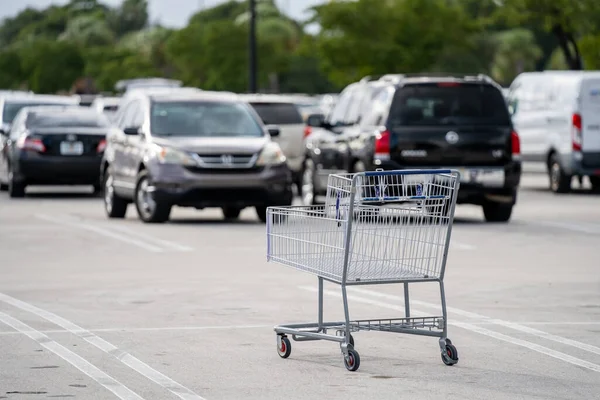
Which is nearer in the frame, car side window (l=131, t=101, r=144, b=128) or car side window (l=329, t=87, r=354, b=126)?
car side window (l=131, t=101, r=144, b=128)

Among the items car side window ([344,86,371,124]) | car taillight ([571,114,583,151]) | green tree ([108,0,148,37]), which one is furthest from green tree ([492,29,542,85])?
car side window ([344,86,371,124])

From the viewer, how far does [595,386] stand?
26.7ft

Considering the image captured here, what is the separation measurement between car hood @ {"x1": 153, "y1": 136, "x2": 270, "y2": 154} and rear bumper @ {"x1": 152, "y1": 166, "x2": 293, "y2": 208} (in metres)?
0.26

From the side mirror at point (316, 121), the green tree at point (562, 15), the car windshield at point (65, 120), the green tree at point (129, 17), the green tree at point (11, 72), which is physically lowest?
the car windshield at point (65, 120)

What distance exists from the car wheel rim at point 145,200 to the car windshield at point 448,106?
3.00m

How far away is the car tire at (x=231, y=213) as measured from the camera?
21.4m

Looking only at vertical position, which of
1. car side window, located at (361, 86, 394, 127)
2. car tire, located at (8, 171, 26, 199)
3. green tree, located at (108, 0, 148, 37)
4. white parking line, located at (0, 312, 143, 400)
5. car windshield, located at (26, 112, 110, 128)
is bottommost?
car tire, located at (8, 171, 26, 199)

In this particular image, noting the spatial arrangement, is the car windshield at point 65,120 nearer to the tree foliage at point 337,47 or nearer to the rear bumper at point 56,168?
the rear bumper at point 56,168

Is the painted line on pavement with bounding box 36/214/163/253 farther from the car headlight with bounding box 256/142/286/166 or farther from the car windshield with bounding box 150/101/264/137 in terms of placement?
the car headlight with bounding box 256/142/286/166

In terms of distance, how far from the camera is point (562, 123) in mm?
26875

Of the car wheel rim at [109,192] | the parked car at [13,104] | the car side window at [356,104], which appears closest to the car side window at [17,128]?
the parked car at [13,104]

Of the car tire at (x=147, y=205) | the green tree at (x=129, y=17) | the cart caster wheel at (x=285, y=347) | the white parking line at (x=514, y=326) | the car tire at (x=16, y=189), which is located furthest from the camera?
the green tree at (x=129, y=17)

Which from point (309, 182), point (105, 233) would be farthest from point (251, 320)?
point (309, 182)

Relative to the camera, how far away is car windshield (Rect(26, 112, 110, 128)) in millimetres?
26828
